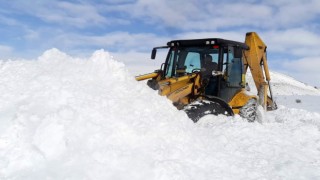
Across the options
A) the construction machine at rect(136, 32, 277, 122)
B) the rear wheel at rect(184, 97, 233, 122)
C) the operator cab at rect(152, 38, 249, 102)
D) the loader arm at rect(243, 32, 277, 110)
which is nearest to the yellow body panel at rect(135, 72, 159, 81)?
the construction machine at rect(136, 32, 277, 122)

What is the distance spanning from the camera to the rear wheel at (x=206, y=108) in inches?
249

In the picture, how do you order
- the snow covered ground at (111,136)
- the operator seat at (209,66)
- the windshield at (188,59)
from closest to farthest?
the snow covered ground at (111,136), the operator seat at (209,66), the windshield at (188,59)

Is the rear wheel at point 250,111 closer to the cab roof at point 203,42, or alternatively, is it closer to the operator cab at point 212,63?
the operator cab at point 212,63

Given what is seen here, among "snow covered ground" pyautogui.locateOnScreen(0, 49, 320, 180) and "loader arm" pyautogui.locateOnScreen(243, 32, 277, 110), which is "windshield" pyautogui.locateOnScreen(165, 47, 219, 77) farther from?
"snow covered ground" pyautogui.locateOnScreen(0, 49, 320, 180)

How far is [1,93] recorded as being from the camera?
16.8 feet

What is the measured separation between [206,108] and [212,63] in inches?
57.4

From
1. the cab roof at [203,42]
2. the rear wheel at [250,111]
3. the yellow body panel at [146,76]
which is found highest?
the cab roof at [203,42]

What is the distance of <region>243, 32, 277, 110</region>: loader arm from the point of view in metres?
9.20

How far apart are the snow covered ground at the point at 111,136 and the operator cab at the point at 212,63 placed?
1670 mm

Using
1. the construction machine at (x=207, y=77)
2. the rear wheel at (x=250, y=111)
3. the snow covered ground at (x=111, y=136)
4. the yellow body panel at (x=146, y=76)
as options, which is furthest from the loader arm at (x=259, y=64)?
the snow covered ground at (x=111, y=136)

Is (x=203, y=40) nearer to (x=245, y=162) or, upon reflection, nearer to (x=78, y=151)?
(x=245, y=162)

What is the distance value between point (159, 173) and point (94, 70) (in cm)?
234

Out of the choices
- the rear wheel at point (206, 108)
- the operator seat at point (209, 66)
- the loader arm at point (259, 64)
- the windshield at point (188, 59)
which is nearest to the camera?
the rear wheel at point (206, 108)

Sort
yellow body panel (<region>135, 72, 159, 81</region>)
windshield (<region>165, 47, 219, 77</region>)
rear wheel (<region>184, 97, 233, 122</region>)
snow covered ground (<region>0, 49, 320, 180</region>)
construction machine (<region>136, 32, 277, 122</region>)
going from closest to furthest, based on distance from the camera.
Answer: snow covered ground (<region>0, 49, 320, 180</region>) → rear wheel (<region>184, 97, 233, 122</region>) → construction machine (<region>136, 32, 277, 122</region>) → windshield (<region>165, 47, 219, 77</region>) → yellow body panel (<region>135, 72, 159, 81</region>)
